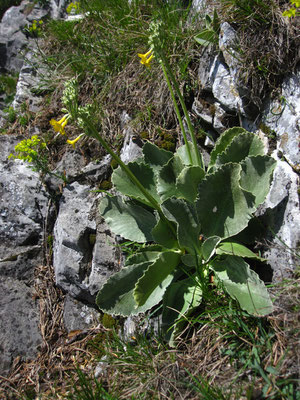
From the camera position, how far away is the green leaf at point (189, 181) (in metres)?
2.46

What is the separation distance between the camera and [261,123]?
283 cm

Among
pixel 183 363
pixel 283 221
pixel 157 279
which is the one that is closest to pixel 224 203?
pixel 283 221

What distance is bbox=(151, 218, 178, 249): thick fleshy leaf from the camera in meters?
2.58

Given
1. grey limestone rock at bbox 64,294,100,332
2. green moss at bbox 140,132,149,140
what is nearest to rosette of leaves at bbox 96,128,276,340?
grey limestone rock at bbox 64,294,100,332

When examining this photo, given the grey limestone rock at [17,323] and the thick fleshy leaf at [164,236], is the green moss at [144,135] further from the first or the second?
the grey limestone rock at [17,323]

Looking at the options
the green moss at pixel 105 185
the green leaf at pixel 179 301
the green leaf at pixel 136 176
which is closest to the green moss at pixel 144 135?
the green moss at pixel 105 185

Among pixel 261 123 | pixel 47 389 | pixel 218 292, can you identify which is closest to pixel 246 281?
pixel 218 292

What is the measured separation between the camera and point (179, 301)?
2.38 m

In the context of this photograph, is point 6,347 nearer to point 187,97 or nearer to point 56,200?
point 56,200

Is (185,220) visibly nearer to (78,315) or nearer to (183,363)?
(183,363)

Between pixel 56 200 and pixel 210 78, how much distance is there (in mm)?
1801

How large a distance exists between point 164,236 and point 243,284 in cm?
67

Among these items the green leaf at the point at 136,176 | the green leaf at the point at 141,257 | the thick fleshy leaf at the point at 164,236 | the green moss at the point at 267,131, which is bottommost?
the green leaf at the point at 141,257

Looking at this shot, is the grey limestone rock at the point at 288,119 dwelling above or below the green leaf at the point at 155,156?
above
